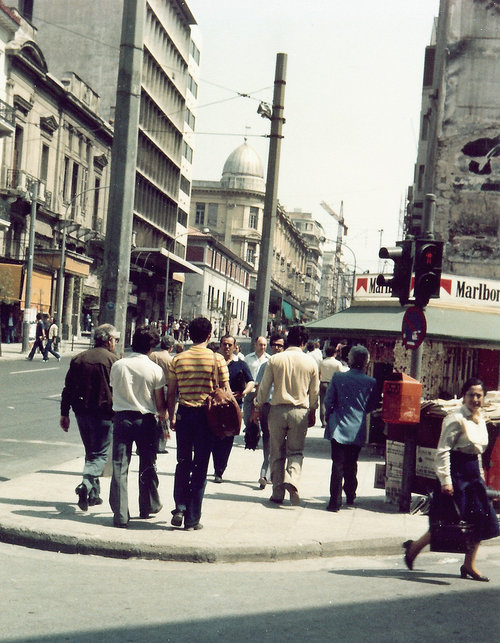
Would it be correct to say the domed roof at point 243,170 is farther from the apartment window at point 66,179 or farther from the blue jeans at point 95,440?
the blue jeans at point 95,440

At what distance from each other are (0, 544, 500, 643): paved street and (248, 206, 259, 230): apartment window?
363 ft

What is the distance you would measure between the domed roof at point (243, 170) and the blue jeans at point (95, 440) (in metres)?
110

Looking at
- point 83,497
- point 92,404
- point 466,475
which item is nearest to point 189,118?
point 92,404

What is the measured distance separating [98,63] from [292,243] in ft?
261

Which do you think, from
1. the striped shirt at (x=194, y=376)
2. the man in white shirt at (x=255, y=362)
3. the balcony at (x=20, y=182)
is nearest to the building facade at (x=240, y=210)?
the balcony at (x=20, y=182)

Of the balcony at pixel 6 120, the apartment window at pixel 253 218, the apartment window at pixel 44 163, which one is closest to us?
the balcony at pixel 6 120

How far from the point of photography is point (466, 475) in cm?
716

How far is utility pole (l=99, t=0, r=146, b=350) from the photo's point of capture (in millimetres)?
10555

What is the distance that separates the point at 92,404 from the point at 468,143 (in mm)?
17450

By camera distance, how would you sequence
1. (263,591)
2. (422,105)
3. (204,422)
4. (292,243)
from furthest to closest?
(292,243), (422,105), (204,422), (263,591)

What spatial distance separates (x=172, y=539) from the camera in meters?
7.58

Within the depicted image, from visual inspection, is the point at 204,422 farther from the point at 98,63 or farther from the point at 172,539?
the point at 98,63

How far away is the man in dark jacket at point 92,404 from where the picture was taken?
28.6ft

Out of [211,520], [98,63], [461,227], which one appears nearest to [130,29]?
[211,520]
